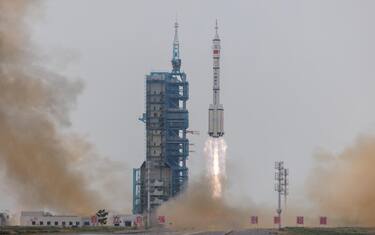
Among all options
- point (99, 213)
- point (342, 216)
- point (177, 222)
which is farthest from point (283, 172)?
point (99, 213)

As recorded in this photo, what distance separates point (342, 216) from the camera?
581ft

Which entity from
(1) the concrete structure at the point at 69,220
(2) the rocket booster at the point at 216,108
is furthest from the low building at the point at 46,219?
(2) the rocket booster at the point at 216,108

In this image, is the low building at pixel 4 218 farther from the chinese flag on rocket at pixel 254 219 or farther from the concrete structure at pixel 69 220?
the chinese flag on rocket at pixel 254 219

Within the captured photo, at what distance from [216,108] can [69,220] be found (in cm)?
3345

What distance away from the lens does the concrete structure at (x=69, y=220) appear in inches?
7269

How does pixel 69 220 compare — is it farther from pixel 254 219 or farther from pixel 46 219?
pixel 254 219

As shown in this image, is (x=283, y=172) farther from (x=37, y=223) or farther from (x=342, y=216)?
(x=37, y=223)

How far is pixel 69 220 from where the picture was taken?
604ft

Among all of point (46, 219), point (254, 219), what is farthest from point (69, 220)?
point (254, 219)

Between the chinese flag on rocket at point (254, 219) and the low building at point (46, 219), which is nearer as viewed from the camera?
the chinese flag on rocket at point (254, 219)

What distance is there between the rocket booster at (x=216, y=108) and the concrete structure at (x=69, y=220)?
22.6 meters

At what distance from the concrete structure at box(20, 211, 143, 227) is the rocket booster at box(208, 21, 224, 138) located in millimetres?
22597

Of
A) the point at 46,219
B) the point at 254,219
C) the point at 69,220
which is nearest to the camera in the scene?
the point at 254,219

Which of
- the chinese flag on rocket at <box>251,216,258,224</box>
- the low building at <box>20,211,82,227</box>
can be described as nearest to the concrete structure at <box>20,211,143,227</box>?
the low building at <box>20,211,82,227</box>
